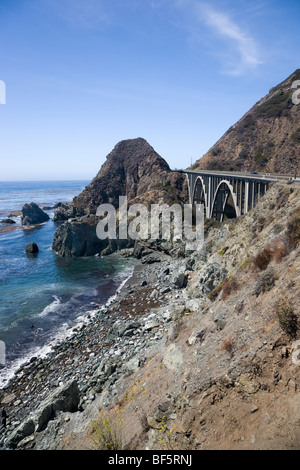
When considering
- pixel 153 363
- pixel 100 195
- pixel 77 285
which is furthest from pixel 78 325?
pixel 100 195

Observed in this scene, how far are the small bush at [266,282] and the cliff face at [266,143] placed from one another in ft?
177

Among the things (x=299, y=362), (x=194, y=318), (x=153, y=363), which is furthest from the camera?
(x=194, y=318)

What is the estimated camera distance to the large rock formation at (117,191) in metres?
53.7

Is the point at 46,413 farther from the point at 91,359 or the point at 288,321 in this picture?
the point at 288,321

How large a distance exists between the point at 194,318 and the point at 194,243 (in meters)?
25.1

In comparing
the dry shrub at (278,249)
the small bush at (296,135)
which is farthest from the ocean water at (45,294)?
the small bush at (296,135)

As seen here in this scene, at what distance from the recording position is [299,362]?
7582 millimetres

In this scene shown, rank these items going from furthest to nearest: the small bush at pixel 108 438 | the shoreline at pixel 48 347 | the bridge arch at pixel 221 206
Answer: the bridge arch at pixel 221 206 < the shoreline at pixel 48 347 < the small bush at pixel 108 438

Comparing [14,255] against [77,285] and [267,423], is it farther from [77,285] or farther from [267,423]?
[267,423]

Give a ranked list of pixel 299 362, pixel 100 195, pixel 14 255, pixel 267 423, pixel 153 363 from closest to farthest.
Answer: pixel 267 423 → pixel 299 362 → pixel 153 363 → pixel 14 255 → pixel 100 195

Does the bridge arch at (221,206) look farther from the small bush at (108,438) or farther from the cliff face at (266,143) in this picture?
the small bush at (108,438)

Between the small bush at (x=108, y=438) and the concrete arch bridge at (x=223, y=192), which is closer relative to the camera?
the small bush at (x=108, y=438)

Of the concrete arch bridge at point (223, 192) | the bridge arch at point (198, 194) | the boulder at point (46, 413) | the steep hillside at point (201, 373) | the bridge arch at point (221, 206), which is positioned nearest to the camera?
the steep hillside at point (201, 373)

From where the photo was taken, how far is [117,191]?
304 feet
